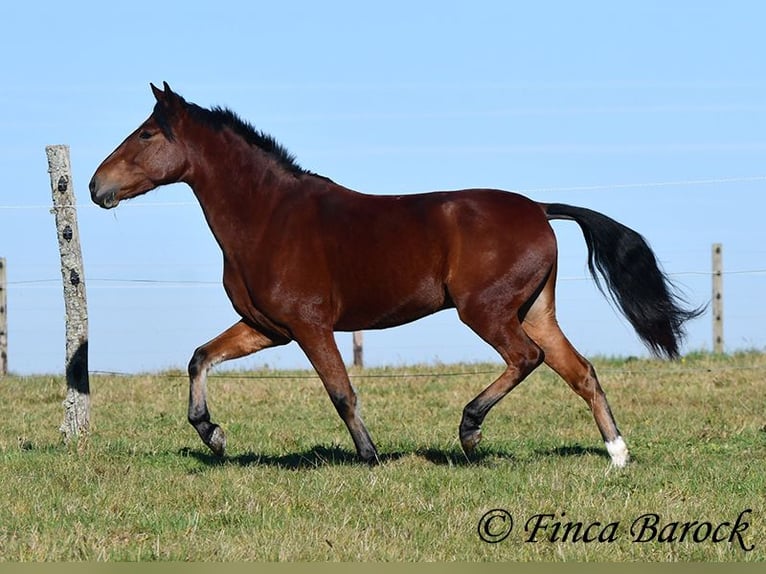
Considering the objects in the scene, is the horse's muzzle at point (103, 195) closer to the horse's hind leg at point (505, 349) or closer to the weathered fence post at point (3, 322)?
the horse's hind leg at point (505, 349)

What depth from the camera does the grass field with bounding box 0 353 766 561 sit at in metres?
5.60

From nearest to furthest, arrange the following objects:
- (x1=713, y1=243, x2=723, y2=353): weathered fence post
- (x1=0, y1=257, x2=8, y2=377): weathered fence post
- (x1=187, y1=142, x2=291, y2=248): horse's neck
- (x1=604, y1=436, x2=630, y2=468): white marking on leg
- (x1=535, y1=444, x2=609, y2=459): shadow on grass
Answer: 1. (x1=604, y1=436, x2=630, y2=468): white marking on leg
2. (x1=187, y1=142, x2=291, y2=248): horse's neck
3. (x1=535, y1=444, x2=609, y2=459): shadow on grass
4. (x1=713, y1=243, x2=723, y2=353): weathered fence post
5. (x1=0, y1=257, x2=8, y2=377): weathered fence post

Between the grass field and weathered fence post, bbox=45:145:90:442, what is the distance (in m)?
0.30

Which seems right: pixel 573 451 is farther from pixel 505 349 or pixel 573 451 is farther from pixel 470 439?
pixel 505 349

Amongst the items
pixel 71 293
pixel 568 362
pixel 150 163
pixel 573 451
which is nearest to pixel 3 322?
pixel 71 293

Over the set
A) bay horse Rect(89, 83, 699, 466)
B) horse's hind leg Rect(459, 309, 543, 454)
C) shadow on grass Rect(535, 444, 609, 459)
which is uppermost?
bay horse Rect(89, 83, 699, 466)

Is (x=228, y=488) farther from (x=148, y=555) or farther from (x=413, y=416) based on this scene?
(x=413, y=416)

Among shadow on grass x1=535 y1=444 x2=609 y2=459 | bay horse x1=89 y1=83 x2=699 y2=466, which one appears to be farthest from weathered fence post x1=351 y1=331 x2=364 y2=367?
bay horse x1=89 y1=83 x2=699 y2=466

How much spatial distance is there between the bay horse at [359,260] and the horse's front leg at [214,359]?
1cm

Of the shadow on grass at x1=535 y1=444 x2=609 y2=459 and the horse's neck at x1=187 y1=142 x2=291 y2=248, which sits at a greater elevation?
the horse's neck at x1=187 y1=142 x2=291 y2=248

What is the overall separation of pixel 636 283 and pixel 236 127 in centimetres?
318

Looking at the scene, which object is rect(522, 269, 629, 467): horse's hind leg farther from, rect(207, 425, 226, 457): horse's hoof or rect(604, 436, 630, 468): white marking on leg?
rect(207, 425, 226, 457): horse's hoof

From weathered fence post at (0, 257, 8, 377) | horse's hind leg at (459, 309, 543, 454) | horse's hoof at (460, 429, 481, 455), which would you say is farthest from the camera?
weathered fence post at (0, 257, 8, 377)

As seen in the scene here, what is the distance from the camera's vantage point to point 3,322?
19.0 m
